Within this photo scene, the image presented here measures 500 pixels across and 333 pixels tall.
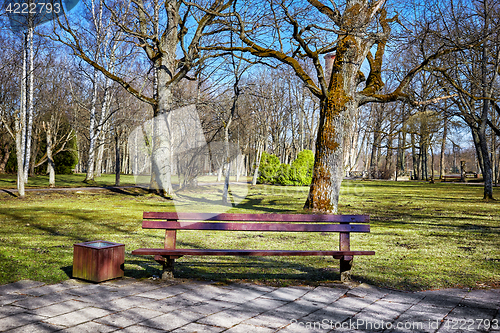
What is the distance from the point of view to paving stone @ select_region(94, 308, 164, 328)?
11.4 feet

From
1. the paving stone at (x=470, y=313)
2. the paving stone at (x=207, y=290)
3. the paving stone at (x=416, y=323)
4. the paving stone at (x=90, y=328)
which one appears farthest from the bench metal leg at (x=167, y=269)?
the paving stone at (x=470, y=313)

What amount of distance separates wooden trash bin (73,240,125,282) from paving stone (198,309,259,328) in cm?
185

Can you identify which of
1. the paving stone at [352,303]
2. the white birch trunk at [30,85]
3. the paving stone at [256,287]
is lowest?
the paving stone at [256,287]

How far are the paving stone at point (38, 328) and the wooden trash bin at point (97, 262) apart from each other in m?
1.45

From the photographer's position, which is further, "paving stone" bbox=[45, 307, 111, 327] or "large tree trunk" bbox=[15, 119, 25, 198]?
"large tree trunk" bbox=[15, 119, 25, 198]

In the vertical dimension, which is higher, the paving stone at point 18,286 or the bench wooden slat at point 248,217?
the bench wooden slat at point 248,217

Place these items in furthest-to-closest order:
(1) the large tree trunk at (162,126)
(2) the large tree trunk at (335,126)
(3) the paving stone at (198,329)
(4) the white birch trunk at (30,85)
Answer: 1. (4) the white birch trunk at (30,85)
2. (1) the large tree trunk at (162,126)
3. (2) the large tree trunk at (335,126)
4. (3) the paving stone at (198,329)

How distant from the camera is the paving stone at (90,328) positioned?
3.26 meters

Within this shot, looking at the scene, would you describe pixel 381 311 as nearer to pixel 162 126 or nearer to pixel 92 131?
pixel 162 126

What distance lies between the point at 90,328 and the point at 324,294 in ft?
8.36

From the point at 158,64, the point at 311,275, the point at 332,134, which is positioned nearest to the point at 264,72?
the point at 158,64

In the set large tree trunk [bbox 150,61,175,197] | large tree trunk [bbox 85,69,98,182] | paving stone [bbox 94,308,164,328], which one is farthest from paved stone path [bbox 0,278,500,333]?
large tree trunk [bbox 85,69,98,182]

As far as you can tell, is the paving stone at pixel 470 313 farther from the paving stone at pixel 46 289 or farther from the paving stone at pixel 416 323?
the paving stone at pixel 46 289

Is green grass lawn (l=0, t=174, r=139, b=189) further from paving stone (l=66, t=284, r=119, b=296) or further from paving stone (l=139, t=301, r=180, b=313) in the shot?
paving stone (l=139, t=301, r=180, b=313)
